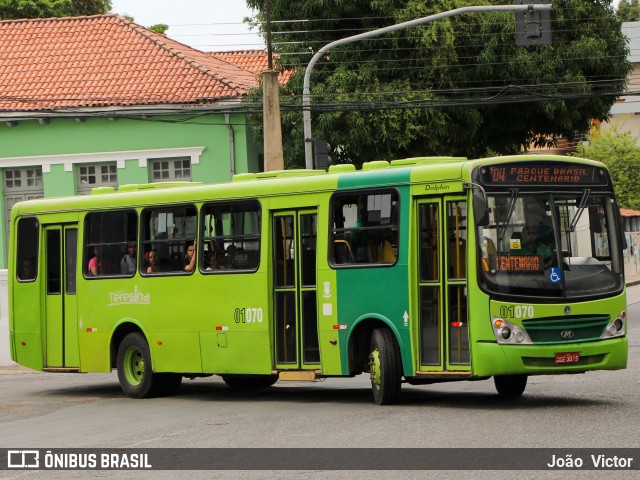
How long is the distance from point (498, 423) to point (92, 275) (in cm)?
848

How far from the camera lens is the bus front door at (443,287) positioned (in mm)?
15109

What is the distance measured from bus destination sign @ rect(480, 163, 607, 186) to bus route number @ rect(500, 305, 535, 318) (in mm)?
1393

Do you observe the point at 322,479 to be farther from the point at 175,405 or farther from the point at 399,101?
the point at 399,101

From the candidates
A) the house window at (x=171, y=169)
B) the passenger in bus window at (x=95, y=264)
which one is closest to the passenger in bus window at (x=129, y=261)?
the passenger in bus window at (x=95, y=264)

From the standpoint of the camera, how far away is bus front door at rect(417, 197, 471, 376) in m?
15.1

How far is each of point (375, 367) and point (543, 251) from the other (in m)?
2.48

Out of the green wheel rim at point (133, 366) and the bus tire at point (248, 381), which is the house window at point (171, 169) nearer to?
the bus tire at point (248, 381)

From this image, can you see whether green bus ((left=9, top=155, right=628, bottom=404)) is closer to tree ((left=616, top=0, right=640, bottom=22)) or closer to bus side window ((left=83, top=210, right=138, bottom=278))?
bus side window ((left=83, top=210, right=138, bottom=278))

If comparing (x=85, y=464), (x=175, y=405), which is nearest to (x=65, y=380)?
(x=175, y=405)

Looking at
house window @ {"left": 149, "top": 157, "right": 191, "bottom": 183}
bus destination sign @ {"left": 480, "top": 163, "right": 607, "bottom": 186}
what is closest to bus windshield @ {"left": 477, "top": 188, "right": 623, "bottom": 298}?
bus destination sign @ {"left": 480, "top": 163, "right": 607, "bottom": 186}

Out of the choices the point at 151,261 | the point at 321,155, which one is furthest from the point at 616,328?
the point at 321,155

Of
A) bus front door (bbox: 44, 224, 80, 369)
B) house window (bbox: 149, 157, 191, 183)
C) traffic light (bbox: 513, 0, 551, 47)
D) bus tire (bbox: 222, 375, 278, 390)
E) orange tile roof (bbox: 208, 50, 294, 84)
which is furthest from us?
orange tile roof (bbox: 208, 50, 294, 84)
